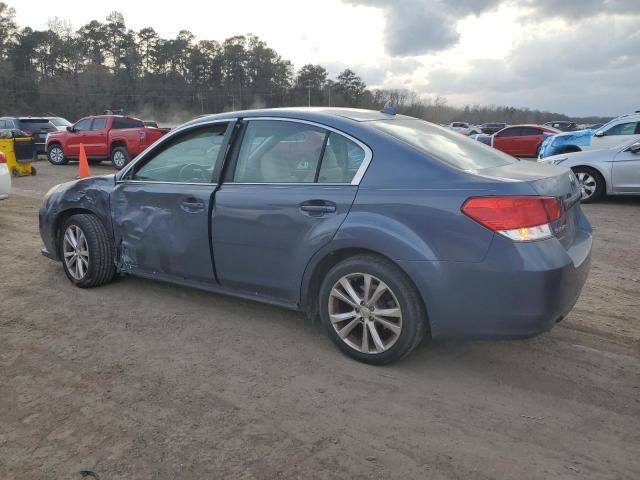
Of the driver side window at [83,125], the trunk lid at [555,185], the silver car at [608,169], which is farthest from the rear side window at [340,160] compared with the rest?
the driver side window at [83,125]

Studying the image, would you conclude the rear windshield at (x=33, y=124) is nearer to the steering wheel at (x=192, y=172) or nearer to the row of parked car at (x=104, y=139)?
the row of parked car at (x=104, y=139)

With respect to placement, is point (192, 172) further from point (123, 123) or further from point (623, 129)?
point (123, 123)

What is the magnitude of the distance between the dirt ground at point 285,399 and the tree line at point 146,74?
61175 millimetres

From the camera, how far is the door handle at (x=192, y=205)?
12.7 feet

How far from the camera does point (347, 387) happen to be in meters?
3.05

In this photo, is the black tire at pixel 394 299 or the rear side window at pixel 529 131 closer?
the black tire at pixel 394 299

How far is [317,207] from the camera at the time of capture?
3.33 meters

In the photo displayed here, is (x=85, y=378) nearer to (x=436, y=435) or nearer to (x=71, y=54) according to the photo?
(x=436, y=435)

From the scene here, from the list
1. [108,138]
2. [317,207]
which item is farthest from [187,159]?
[108,138]

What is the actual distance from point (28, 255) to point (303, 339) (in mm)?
3997

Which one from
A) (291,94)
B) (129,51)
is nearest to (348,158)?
(291,94)

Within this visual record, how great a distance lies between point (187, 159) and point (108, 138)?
553 inches

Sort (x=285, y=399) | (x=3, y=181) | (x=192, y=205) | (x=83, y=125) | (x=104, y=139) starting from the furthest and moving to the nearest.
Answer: (x=83, y=125), (x=104, y=139), (x=3, y=181), (x=192, y=205), (x=285, y=399)

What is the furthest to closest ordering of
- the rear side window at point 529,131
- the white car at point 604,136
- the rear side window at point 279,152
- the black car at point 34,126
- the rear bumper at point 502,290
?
the rear side window at point 529,131, the black car at point 34,126, the white car at point 604,136, the rear side window at point 279,152, the rear bumper at point 502,290
